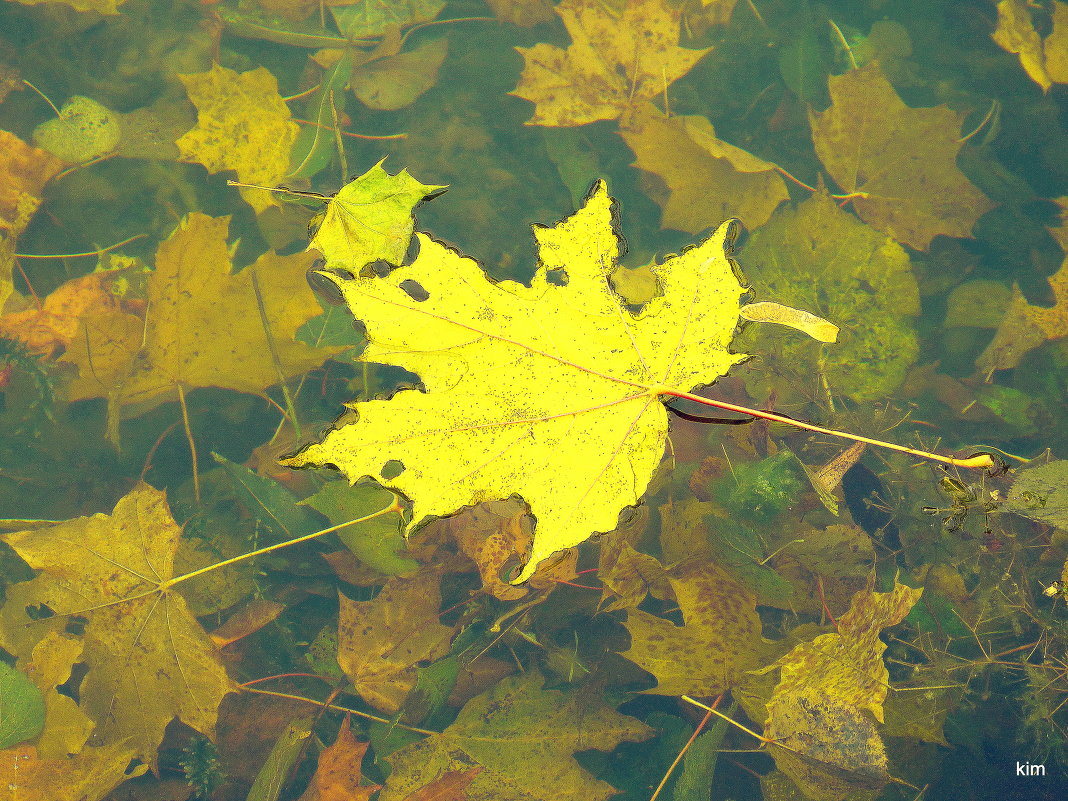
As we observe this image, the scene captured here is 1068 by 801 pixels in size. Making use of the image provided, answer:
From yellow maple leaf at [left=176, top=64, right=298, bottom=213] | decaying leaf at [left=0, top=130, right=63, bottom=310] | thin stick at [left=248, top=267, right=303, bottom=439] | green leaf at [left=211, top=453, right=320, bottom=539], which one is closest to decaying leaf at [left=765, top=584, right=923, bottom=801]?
green leaf at [left=211, top=453, right=320, bottom=539]

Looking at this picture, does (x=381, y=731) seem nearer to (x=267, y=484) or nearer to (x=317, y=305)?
(x=267, y=484)

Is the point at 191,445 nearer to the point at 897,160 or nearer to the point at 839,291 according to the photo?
the point at 839,291

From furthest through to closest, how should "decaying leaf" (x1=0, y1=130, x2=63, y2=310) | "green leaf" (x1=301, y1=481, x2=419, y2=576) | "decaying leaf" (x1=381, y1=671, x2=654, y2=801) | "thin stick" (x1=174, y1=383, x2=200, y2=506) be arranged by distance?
1. "decaying leaf" (x1=0, y1=130, x2=63, y2=310)
2. "thin stick" (x1=174, y1=383, x2=200, y2=506)
3. "decaying leaf" (x1=381, y1=671, x2=654, y2=801)
4. "green leaf" (x1=301, y1=481, x2=419, y2=576)

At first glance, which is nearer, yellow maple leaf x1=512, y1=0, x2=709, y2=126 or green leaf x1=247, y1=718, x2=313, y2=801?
green leaf x1=247, y1=718, x2=313, y2=801

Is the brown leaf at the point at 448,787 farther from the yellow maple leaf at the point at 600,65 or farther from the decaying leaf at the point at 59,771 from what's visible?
the yellow maple leaf at the point at 600,65

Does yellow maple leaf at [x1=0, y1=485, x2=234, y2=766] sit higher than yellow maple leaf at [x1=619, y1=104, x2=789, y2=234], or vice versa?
yellow maple leaf at [x1=619, y1=104, x2=789, y2=234]

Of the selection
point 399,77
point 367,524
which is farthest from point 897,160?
point 367,524

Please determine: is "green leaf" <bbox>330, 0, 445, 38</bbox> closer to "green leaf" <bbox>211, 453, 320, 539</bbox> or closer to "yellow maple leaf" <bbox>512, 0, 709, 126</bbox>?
"yellow maple leaf" <bbox>512, 0, 709, 126</bbox>
